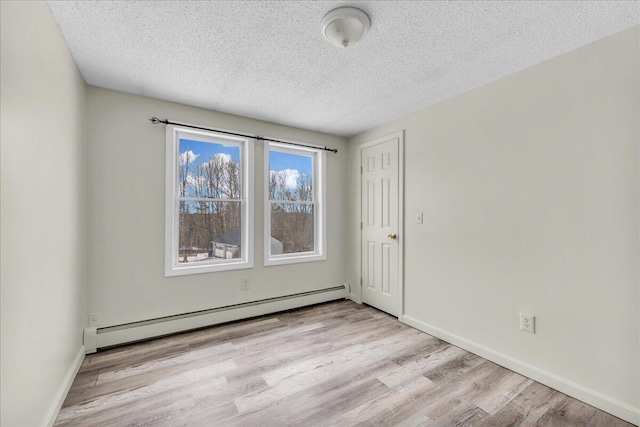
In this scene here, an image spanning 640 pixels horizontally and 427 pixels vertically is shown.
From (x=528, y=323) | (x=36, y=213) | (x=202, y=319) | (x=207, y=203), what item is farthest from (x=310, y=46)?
(x=202, y=319)

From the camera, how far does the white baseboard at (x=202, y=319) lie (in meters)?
2.46

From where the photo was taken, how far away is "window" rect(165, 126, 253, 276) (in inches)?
110

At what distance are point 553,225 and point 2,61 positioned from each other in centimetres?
305

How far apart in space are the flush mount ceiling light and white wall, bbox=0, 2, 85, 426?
141 cm

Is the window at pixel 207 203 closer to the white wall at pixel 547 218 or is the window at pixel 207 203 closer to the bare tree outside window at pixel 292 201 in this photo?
the bare tree outside window at pixel 292 201

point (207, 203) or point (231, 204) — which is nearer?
point (207, 203)

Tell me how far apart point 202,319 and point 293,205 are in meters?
1.66

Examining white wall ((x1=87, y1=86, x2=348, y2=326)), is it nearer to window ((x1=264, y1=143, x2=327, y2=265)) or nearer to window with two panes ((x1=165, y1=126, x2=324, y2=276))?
window with two panes ((x1=165, y1=126, x2=324, y2=276))

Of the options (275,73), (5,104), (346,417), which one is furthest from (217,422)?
(275,73)

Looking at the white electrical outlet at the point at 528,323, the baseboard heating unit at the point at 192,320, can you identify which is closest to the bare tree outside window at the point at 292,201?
the baseboard heating unit at the point at 192,320

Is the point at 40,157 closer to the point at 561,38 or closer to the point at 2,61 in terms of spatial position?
the point at 2,61

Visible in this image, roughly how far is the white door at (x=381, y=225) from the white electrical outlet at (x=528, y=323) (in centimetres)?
124

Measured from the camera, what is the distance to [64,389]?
1.76 meters

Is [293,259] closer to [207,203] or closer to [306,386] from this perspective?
[207,203]
